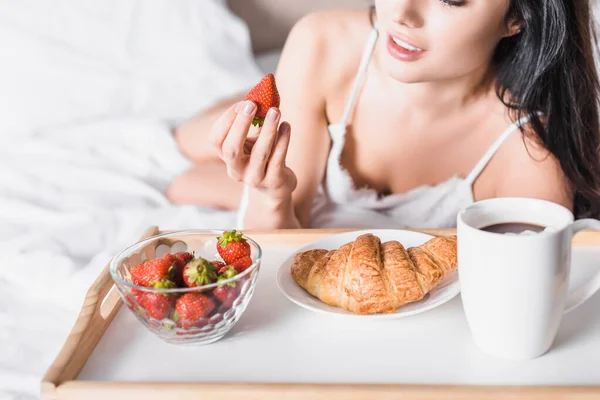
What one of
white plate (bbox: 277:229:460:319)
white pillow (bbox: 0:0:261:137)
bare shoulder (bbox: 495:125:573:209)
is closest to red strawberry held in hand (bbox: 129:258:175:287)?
white plate (bbox: 277:229:460:319)

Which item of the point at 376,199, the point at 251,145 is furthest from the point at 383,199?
the point at 251,145

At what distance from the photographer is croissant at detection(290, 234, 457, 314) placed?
0.71 meters

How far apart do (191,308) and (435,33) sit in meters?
0.67

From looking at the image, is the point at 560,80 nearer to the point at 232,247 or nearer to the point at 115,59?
the point at 232,247

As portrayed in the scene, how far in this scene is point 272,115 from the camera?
858 millimetres

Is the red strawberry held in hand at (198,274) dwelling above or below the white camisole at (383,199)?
above

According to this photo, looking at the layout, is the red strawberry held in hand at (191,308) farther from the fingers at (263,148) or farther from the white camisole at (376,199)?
the white camisole at (376,199)

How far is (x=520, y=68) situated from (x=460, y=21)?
233 millimetres

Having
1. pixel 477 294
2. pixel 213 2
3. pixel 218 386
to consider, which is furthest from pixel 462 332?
pixel 213 2

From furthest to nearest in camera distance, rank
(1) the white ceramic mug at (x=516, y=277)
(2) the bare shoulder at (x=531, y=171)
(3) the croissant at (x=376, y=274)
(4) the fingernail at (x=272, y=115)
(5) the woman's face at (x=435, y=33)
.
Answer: (2) the bare shoulder at (x=531, y=171)
(5) the woman's face at (x=435, y=33)
(4) the fingernail at (x=272, y=115)
(3) the croissant at (x=376, y=274)
(1) the white ceramic mug at (x=516, y=277)

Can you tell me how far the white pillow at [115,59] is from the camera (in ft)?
5.88

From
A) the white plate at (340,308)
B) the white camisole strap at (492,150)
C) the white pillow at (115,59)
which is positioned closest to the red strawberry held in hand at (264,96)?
the white plate at (340,308)

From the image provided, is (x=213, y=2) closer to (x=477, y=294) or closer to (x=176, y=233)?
(x=176, y=233)

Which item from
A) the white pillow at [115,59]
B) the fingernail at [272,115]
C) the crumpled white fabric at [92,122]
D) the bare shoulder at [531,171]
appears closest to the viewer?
the fingernail at [272,115]
